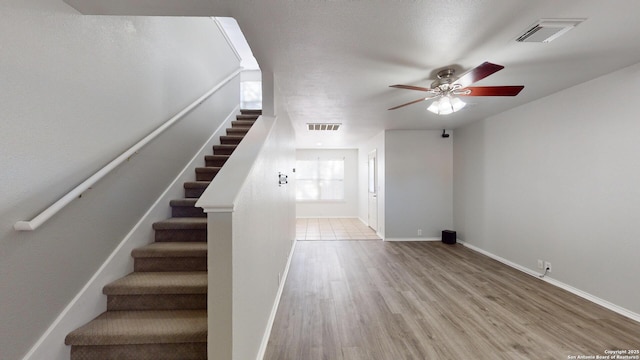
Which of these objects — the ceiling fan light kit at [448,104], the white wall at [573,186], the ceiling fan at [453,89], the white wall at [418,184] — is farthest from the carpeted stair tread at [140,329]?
the white wall at [418,184]

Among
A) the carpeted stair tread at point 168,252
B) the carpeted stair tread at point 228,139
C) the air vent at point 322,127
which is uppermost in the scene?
the air vent at point 322,127

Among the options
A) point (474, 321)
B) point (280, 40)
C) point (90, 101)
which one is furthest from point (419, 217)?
point (90, 101)

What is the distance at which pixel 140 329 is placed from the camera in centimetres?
150

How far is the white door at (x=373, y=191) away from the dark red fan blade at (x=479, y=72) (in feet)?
12.8

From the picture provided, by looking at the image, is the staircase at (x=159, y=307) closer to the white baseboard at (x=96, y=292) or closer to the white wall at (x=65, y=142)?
the white baseboard at (x=96, y=292)

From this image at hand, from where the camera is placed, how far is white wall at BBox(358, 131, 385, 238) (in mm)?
5566

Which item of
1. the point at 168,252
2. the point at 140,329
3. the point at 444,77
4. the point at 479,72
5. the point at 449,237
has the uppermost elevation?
the point at 444,77

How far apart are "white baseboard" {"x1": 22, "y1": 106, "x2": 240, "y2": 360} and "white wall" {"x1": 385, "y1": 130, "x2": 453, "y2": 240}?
164 inches

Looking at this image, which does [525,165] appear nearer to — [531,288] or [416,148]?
[531,288]

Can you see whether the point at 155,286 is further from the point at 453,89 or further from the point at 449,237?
the point at 449,237

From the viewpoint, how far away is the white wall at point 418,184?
17.3 feet

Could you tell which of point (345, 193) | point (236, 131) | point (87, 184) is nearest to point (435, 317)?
point (87, 184)

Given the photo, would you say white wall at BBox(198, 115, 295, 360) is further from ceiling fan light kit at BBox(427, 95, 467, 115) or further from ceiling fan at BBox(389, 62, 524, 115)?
ceiling fan light kit at BBox(427, 95, 467, 115)

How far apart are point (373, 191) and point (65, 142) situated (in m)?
5.83
